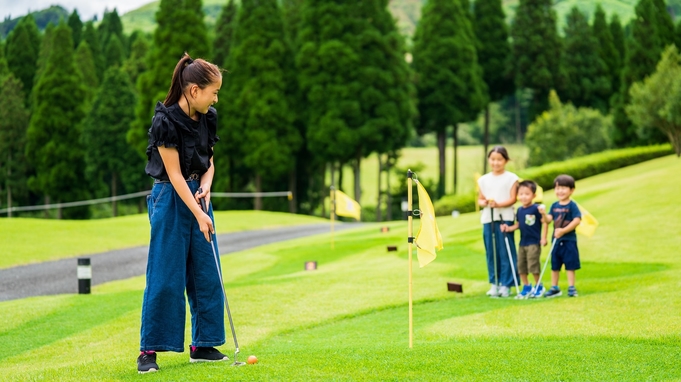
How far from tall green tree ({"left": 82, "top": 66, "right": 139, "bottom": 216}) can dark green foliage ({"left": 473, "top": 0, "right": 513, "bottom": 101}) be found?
2624 centimetres

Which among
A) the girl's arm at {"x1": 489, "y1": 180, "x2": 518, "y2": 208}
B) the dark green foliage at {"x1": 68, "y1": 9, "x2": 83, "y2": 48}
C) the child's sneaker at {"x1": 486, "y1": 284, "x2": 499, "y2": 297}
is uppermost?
the dark green foliage at {"x1": 68, "y1": 9, "x2": 83, "y2": 48}

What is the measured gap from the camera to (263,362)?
6879 mm

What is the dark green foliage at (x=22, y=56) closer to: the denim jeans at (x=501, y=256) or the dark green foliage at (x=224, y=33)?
the dark green foliage at (x=224, y=33)

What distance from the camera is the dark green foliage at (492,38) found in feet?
213

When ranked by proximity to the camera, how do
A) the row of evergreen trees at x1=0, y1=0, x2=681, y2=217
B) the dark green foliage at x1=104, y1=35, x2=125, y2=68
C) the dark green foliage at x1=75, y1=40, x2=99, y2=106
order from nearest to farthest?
the row of evergreen trees at x1=0, y1=0, x2=681, y2=217 → the dark green foliage at x1=75, y1=40, x2=99, y2=106 → the dark green foliage at x1=104, y1=35, x2=125, y2=68

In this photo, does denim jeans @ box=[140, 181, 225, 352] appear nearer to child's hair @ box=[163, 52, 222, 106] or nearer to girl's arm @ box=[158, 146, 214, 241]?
girl's arm @ box=[158, 146, 214, 241]

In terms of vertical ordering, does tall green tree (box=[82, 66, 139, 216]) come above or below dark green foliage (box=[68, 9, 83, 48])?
below

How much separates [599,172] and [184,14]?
1000 inches

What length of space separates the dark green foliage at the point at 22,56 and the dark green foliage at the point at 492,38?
1380 inches

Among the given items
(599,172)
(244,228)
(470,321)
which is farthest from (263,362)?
(599,172)

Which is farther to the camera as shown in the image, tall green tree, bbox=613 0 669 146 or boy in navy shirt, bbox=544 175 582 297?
tall green tree, bbox=613 0 669 146

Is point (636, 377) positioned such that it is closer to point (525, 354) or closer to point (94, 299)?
point (525, 354)

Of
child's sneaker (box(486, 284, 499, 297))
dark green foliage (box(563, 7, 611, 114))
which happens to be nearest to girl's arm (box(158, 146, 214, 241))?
child's sneaker (box(486, 284, 499, 297))

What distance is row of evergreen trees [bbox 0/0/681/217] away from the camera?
51062 mm
